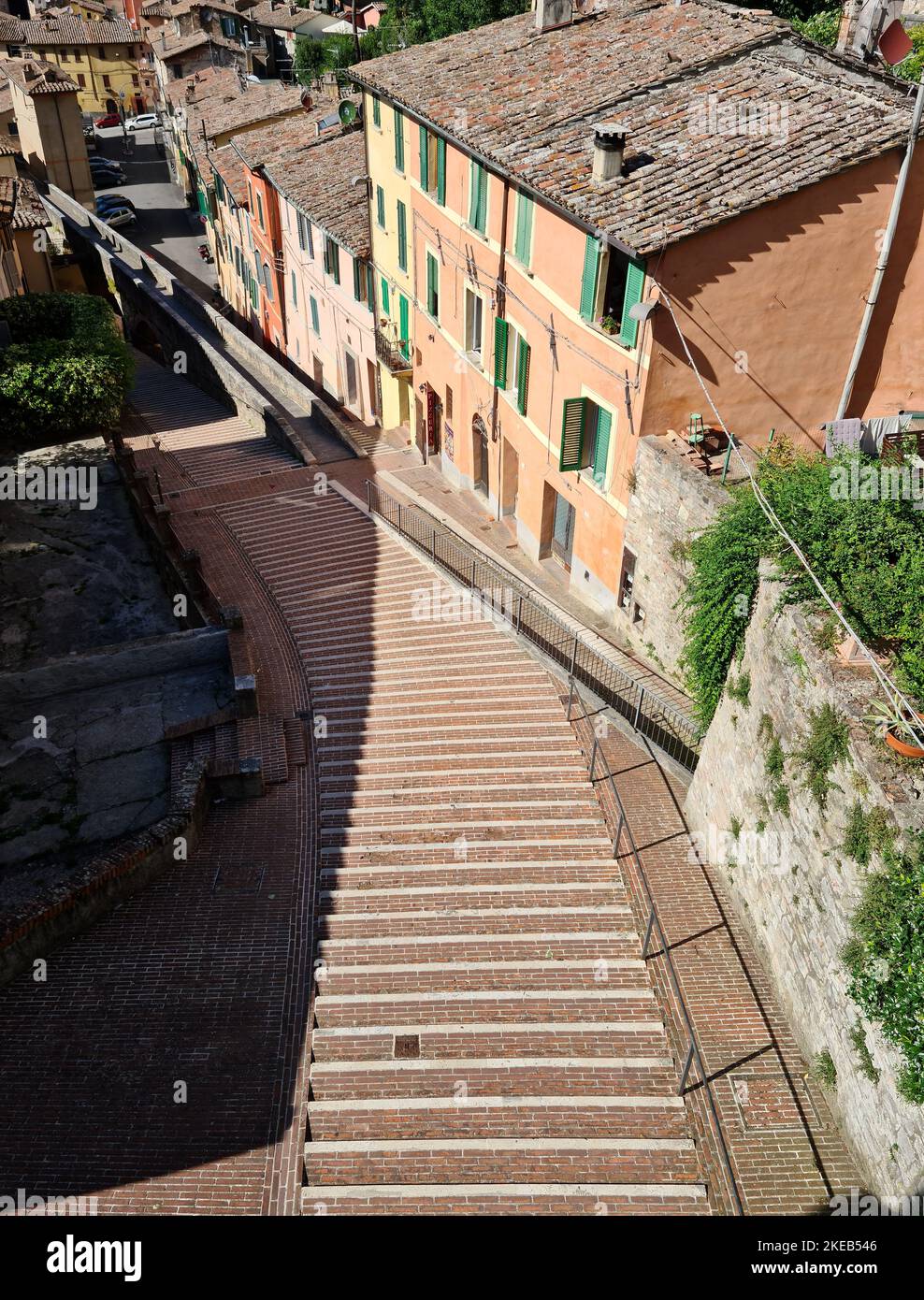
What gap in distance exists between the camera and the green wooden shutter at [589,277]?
16672 mm

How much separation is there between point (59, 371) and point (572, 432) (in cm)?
1718

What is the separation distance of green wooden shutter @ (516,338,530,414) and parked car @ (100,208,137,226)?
50974mm

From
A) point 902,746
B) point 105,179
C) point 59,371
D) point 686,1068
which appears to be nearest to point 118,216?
point 105,179

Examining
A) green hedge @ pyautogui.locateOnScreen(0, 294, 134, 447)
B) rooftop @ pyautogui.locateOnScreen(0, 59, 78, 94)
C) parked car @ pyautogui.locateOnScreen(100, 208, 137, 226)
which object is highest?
rooftop @ pyautogui.locateOnScreen(0, 59, 78, 94)

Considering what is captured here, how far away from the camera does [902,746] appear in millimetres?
10078

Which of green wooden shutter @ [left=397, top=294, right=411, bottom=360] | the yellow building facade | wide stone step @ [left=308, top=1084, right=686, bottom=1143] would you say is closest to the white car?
the yellow building facade

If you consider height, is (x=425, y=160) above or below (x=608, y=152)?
below

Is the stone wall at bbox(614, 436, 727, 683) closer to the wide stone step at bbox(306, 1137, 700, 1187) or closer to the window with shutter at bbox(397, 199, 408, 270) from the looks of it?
the wide stone step at bbox(306, 1137, 700, 1187)

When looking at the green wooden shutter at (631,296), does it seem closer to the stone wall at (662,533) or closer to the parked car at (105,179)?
the stone wall at (662,533)

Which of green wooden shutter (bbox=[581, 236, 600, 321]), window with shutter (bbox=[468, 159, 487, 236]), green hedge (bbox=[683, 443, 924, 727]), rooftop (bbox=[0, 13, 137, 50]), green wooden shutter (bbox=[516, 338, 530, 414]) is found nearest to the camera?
green hedge (bbox=[683, 443, 924, 727])

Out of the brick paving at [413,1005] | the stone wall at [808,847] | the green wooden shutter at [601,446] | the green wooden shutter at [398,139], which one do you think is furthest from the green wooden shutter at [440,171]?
the stone wall at [808,847]

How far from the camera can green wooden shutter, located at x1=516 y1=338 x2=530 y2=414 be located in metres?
20.5

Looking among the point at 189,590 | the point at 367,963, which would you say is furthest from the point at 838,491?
the point at 189,590

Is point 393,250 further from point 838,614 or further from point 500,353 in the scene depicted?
point 838,614
